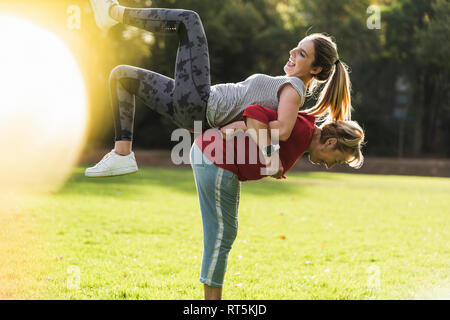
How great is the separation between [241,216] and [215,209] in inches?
223

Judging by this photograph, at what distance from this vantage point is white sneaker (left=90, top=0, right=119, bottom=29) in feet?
8.29

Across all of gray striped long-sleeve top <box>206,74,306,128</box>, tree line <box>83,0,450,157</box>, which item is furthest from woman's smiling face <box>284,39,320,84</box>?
tree line <box>83,0,450,157</box>

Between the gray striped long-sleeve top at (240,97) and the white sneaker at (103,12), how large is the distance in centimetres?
69

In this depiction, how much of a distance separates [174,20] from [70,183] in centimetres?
930

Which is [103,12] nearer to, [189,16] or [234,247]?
[189,16]

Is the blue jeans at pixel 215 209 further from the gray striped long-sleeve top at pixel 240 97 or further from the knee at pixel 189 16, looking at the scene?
the knee at pixel 189 16

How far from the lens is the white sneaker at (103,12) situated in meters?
2.53

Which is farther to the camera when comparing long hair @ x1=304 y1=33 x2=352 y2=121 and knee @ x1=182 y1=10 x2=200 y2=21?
long hair @ x1=304 y1=33 x2=352 y2=121

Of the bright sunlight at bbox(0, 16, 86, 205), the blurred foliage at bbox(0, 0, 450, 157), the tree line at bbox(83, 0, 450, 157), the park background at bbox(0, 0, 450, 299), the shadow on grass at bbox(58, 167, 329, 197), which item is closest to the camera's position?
the park background at bbox(0, 0, 450, 299)

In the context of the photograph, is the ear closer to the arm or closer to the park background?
the arm

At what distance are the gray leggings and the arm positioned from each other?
0.36 m

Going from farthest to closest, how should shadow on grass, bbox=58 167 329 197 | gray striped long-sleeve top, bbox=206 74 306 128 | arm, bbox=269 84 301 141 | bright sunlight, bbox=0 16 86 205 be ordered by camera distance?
bright sunlight, bbox=0 16 86 205, shadow on grass, bbox=58 167 329 197, gray striped long-sleeve top, bbox=206 74 306 128, arm, bbox=269 84 301 141

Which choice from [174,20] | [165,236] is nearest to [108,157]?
[174,20]

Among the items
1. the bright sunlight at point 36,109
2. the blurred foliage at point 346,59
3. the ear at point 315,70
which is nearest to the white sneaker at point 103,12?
the ear at point 315,70
